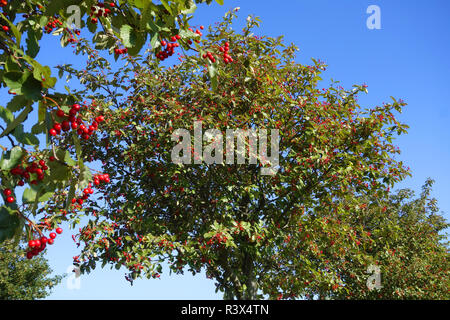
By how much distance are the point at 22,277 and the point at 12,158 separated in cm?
3095

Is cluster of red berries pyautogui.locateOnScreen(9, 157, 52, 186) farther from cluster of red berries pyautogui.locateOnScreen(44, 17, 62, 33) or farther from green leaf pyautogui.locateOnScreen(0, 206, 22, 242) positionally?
cluster of red berries pyautogui.locateOnScreen(44, 17, 62, 33)

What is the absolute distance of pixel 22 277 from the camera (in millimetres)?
29344

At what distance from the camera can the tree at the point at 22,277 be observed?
1121 inches

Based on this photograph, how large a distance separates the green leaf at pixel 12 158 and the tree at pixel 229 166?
6008mm

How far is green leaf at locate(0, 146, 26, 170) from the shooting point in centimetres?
303

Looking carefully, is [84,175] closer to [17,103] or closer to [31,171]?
[31,171]

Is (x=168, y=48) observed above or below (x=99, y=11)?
below

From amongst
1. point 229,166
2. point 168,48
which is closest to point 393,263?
point 229,166

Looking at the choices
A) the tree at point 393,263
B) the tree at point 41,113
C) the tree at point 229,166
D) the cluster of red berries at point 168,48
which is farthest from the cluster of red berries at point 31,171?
the tree at point 393,263

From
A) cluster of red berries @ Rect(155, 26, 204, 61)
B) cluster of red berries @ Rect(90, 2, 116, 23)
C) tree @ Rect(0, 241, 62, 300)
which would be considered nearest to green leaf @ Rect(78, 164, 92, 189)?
cluster of red berries @ Rect(155, 26, 204, 61)

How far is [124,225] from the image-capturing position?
10.3 m

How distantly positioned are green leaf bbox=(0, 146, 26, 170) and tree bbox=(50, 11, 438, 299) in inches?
237
